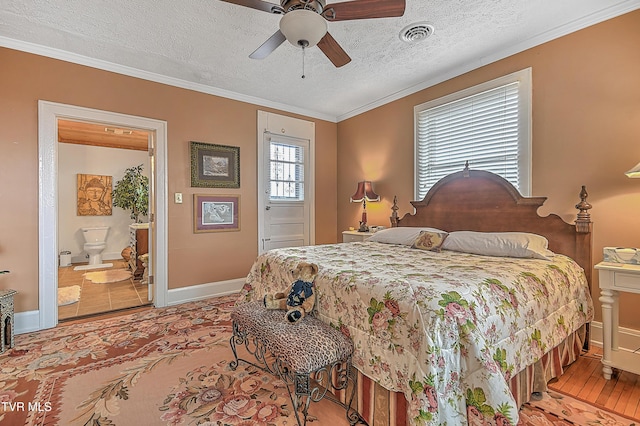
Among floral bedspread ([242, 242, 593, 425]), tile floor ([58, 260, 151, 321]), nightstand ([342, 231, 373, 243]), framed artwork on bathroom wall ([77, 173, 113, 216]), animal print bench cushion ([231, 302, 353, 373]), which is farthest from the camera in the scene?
framed artwork on bathroom wall ([77, 173, 113, 216])

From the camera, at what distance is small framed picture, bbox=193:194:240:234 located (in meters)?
3.78

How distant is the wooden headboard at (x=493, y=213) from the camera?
7.70 ft

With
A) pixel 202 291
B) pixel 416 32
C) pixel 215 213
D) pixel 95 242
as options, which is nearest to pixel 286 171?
pixel 215 213

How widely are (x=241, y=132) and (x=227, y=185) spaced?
793 millimetres

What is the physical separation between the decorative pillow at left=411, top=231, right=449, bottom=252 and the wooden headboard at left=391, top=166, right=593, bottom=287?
0.52 meters

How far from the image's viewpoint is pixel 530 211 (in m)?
2.66

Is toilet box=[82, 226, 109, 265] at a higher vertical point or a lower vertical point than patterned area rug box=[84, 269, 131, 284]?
higher

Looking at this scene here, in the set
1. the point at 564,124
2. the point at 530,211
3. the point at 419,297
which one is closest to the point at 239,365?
the point at 419,297

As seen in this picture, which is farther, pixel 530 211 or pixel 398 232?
pixel 398 232

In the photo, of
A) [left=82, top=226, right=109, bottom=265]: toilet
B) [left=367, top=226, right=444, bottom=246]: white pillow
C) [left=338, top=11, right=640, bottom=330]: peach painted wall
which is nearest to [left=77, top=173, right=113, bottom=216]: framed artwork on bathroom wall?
[left=82, top=226, right=109, bottom=265]: toilet

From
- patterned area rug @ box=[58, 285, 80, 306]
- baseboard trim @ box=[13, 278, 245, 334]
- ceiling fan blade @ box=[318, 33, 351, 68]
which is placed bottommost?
patterned area rug @ box=[58, 285, 80, 306]

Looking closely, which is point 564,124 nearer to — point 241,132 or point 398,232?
point 398,232

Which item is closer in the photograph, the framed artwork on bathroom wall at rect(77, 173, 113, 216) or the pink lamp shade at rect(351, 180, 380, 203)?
the pink lamp shade at rect(351, 180, 380, 203)

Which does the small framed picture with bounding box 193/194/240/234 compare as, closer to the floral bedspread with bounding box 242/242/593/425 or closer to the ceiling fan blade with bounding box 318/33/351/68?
the floral bedspread with bounding box 242/242/593/425
